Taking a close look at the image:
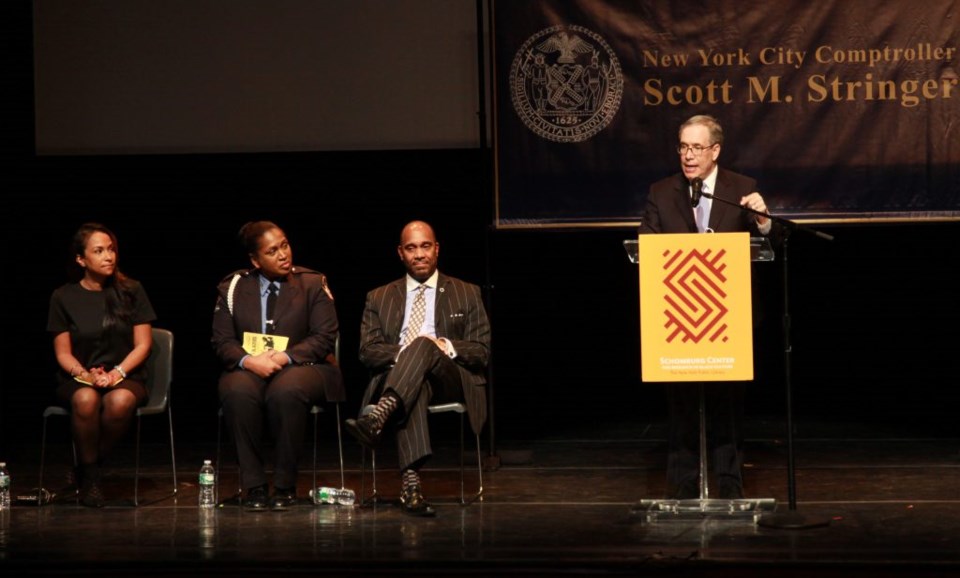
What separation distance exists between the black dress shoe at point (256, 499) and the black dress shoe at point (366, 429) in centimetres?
56

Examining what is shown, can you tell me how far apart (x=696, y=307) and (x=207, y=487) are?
214 cm

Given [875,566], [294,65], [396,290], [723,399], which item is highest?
[294,65]

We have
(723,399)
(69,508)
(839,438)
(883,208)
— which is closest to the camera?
(723,399)

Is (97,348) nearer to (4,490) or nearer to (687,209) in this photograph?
(4,490)

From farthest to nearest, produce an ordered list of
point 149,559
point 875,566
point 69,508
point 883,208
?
point 883,208, point 69,508, point 149,559, point 875,566

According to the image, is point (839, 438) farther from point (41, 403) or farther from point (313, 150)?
point (41, 403)

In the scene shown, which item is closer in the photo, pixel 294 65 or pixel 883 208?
pixel 883 208

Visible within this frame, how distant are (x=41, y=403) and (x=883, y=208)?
4588 mm

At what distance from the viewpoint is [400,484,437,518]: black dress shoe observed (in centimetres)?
546

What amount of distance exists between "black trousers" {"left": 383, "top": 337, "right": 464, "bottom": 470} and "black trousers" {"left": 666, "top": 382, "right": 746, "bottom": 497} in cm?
93

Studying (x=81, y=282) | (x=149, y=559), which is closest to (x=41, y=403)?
(x=81, y=282)

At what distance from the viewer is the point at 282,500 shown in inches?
225

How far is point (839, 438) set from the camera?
23.7ft

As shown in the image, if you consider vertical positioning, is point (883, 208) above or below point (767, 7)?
below
